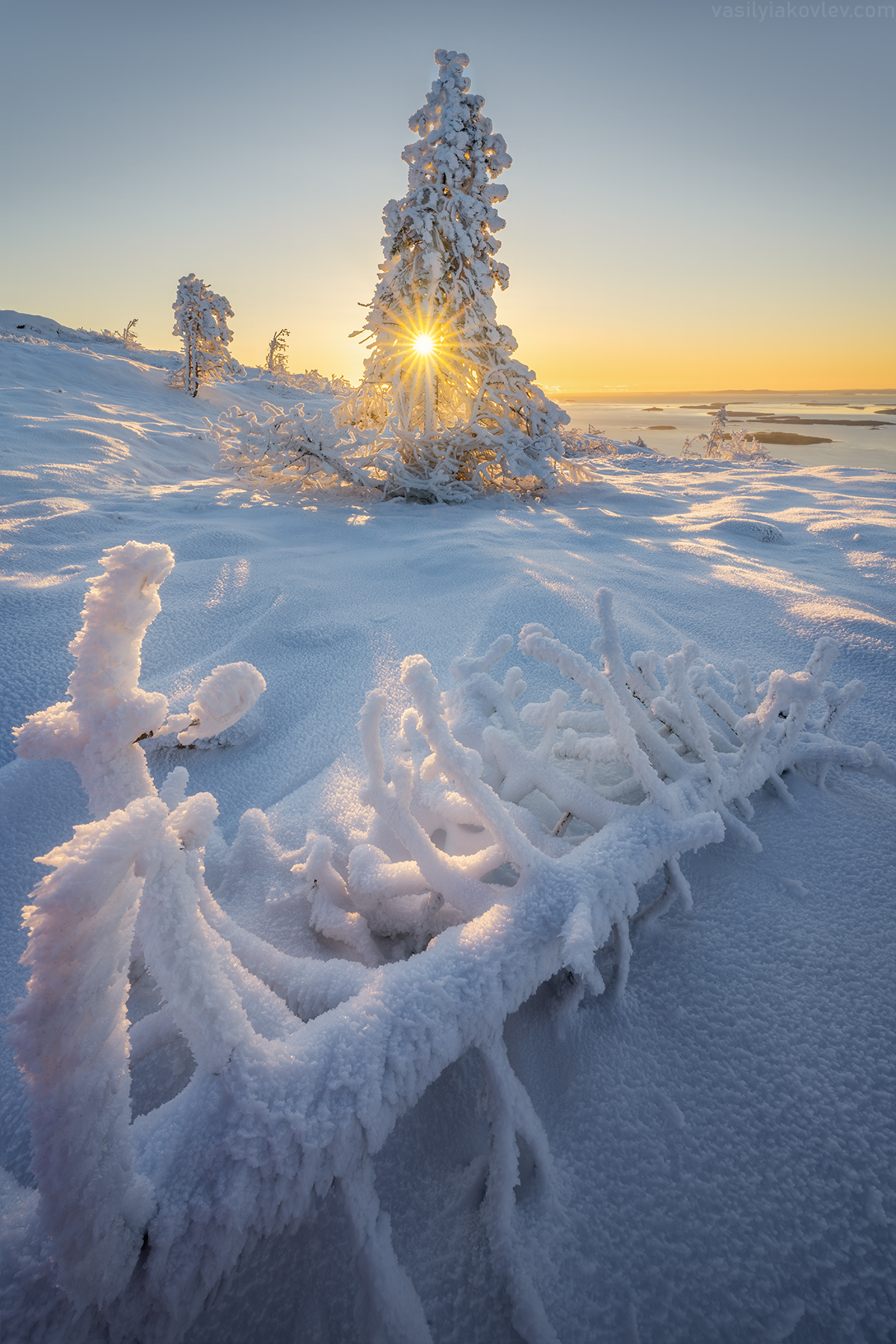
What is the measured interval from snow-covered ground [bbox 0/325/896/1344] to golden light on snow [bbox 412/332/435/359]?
8.02ft

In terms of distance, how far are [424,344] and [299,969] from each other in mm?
4706

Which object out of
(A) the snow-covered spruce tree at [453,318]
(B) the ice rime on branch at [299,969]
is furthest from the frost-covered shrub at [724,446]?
(B) the ice rime on branch at [299,969]

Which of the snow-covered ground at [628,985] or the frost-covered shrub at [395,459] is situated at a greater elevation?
the frost-covered shrub at [395,459]

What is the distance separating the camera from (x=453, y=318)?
442 centimetres

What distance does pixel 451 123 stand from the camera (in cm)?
416

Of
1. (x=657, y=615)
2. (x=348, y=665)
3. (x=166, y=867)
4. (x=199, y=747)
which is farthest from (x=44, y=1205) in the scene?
(x=657, y=615)

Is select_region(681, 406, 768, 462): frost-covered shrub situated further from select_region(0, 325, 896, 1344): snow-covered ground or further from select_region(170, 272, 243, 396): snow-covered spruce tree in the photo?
select_region(170, 272, 243, 396): snow-covered spruce tree

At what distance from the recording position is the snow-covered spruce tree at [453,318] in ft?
13.9

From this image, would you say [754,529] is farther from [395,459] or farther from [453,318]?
[453,318]

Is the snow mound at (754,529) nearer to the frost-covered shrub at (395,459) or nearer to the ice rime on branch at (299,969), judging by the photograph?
the frost-covered shrub at (395,459)

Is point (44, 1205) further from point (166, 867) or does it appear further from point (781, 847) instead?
point (781, 847)

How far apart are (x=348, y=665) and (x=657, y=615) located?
44.5 inches

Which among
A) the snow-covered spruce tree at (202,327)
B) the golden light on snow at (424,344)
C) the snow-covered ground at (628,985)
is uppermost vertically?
the snow-covered spruce tree at (202,327)

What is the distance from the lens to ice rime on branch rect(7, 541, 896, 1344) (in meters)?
0.44
